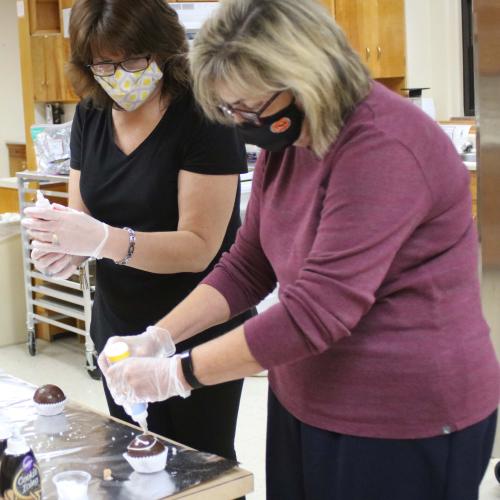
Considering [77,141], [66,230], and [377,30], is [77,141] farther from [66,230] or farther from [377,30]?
[377,30]

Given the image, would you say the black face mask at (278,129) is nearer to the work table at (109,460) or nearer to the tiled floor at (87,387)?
the work table at (109,460)

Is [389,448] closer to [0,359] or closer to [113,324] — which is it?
[113,324]

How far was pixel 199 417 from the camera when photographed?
1874 mm

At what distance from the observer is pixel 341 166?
3.99 ft

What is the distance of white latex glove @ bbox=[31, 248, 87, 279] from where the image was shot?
1.84 m

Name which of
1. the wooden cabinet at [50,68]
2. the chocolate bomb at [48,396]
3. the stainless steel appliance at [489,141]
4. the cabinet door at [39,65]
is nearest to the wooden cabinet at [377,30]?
the wooden cabinet at [50,68]

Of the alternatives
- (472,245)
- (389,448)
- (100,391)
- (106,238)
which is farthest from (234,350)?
(100,391)

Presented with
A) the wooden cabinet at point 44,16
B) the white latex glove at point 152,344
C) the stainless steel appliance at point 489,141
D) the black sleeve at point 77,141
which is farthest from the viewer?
the wooden cabinet at point 44,16

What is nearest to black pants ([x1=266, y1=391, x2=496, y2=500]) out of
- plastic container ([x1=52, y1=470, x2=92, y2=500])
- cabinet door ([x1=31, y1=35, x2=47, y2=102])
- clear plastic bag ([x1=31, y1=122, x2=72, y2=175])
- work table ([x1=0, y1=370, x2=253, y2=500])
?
work table ([x1=0, y1=370, x2=253, y2=500])

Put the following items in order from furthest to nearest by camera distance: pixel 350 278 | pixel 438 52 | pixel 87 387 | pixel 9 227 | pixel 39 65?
pixel 438 52
pixel 39 65
pixel 9 227
pixel 87 387
pixel 350 278

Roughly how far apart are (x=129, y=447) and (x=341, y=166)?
0.62m

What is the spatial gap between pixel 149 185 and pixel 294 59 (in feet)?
2.36

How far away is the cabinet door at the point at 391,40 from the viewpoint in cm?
505

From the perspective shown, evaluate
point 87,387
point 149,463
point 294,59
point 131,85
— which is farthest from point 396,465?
point 87,387
